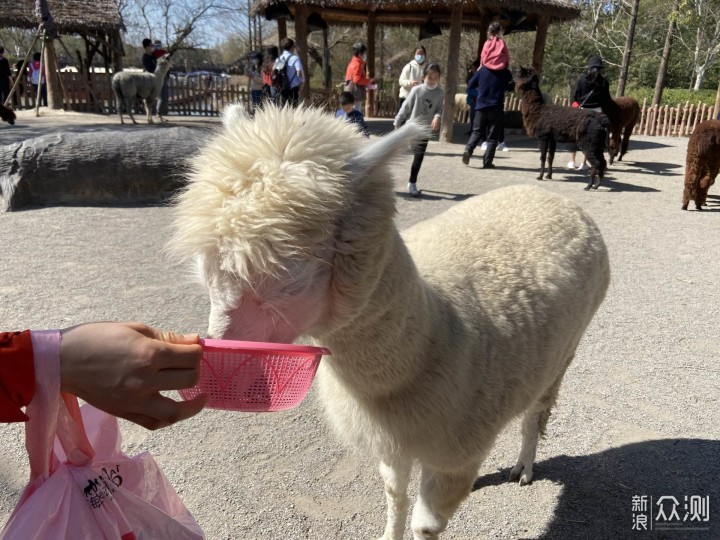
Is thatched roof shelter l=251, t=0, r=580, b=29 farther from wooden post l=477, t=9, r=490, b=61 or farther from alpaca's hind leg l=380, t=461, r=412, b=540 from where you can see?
alpaca's hind leg l=380, t=461, r=412, b=540

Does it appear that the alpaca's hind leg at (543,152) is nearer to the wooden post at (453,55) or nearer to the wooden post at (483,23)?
the wooden post at (453,55)

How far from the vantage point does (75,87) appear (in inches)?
714

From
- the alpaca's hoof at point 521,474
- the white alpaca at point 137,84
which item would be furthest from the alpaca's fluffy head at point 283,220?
the white alpaca at point 137,84

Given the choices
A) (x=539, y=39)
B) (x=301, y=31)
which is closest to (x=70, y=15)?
(x=301, y=31)

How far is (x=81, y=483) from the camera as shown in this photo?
1247 millimetres

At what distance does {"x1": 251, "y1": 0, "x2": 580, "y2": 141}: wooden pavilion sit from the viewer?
41.3 feet

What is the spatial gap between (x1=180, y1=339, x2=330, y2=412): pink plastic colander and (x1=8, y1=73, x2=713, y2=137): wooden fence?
16.7 m

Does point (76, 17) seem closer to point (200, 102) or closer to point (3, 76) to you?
point (3, 76)

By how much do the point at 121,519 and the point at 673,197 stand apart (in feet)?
31.8

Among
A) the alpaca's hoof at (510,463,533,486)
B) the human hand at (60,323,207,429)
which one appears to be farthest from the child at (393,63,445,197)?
the human hand at (60,323,207,429)

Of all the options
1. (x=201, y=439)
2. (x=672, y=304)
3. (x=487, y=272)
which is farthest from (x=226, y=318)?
(x=672, y=304)

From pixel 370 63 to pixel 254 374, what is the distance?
701 inches

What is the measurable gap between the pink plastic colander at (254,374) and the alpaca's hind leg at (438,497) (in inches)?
35.2

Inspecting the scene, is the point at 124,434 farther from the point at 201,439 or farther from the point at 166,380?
the point at 166,380
